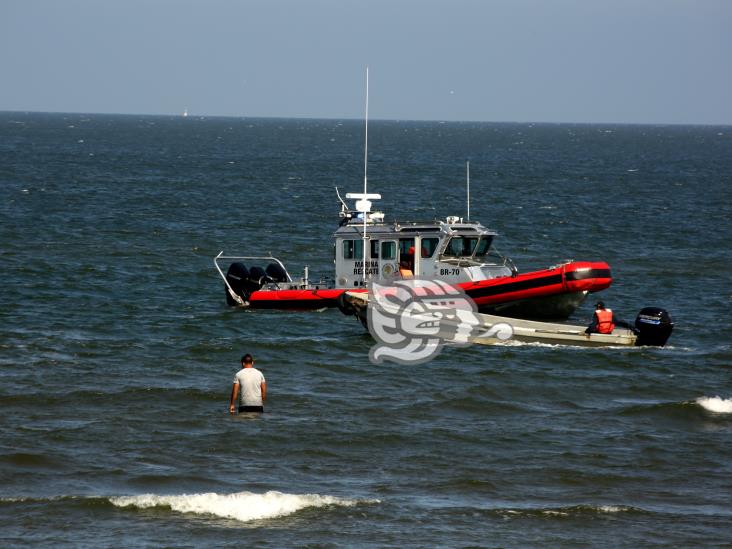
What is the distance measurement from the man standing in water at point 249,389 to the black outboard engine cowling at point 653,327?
920 cm

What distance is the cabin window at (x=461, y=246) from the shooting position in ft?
91.2

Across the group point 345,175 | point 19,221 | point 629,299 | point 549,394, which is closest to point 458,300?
point 549,394

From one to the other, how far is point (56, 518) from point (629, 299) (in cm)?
2054

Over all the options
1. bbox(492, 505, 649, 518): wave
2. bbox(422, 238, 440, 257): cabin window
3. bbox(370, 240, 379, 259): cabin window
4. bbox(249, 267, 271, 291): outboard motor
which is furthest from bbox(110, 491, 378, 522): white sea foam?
bbox(249, 267, 271, 291): outboard motor

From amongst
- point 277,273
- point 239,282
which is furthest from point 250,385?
point 277,273

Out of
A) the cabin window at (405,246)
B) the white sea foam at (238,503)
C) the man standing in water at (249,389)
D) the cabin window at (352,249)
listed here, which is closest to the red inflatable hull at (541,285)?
the cabin window at (405,246)

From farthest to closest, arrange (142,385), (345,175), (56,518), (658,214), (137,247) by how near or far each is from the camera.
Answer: (345,175) → (658,214) → (137,247) → (142,385) → (56,518)

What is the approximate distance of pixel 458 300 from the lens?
2667 centimetres

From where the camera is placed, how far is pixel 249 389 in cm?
1880

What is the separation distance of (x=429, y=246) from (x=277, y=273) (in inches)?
188

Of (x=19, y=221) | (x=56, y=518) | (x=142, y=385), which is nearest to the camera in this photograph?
(x=56, y=518)

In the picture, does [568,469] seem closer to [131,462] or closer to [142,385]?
[131,462]

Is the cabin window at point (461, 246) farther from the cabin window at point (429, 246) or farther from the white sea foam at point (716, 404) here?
the white sea foam at point (716, 404)

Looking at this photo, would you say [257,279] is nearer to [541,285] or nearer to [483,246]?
[483,246]
